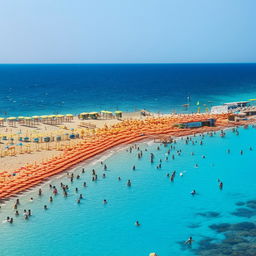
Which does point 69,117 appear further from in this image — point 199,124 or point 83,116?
point 199,124

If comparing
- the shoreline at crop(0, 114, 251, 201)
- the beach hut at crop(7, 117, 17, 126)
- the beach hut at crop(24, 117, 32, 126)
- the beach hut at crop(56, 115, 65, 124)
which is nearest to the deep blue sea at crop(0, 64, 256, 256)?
the shoreline at crop(0, 114, 251, 201)

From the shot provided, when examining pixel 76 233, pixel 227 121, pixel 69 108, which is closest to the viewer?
pixel 76 233

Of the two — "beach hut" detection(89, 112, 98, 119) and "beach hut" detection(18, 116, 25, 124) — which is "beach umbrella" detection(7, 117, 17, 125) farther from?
"beach hut" detection(89, 112, 98, 119)

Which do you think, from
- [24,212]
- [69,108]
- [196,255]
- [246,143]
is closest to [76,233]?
[24,212]

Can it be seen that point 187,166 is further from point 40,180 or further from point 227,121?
point 227,121

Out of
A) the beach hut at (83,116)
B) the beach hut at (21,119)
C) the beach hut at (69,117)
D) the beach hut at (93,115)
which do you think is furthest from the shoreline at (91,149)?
the beach hut at (21,119)
